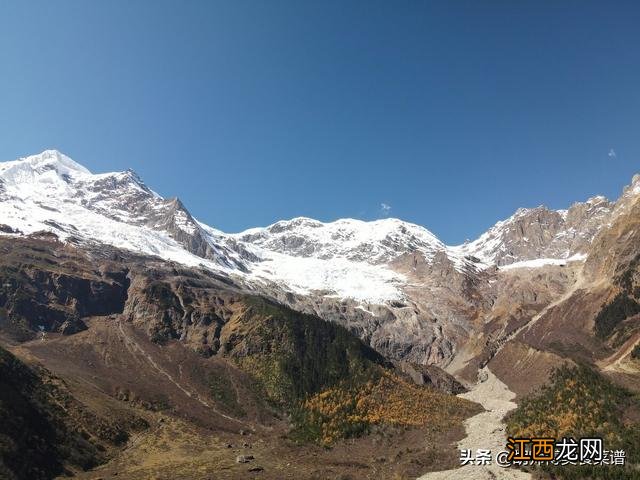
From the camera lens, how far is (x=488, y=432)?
9812 centimetres

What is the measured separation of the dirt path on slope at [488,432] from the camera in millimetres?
71312

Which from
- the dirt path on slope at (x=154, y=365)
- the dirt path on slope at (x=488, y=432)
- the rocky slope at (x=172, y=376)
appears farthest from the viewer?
the dirt path on slope at (x=154, y=365)

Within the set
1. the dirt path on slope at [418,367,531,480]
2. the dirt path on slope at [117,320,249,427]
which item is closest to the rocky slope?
the dirt path on slope at [117,320,249,427]

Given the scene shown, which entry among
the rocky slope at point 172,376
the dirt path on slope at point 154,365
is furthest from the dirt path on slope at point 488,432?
the dirt path on slope at point 154,365

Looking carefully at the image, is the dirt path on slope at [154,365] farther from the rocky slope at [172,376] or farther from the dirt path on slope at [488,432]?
the dirt path on slope at [488,432]

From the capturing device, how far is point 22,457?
67.8 m

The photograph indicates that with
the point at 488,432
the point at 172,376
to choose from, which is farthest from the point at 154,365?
the point at 488,432

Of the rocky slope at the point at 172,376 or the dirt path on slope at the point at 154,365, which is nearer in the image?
the rocky slope at the point at 172,376

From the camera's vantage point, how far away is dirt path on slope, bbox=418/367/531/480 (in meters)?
71.3

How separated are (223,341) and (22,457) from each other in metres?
90.3

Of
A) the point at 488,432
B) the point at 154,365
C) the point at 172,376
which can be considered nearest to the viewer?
the point at 488,432

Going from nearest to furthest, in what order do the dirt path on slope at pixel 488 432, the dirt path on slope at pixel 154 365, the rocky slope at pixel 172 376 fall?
the dirt path on slope at pixel 488 432 < the rocky slope at pixel 172 376 < the dirt path on slope at pixel 154 365

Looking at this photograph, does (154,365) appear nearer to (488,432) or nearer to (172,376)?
(172,376)

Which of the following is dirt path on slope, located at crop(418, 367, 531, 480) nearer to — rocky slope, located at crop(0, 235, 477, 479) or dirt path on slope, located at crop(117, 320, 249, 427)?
rocky slope, located at crop(0, 235, 477, 479)
